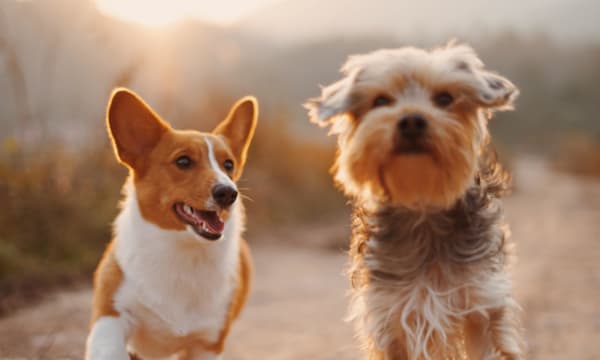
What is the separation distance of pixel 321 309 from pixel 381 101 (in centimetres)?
541

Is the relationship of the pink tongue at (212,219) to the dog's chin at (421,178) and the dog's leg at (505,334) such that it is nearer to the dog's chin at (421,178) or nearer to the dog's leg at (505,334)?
the dog's chin at (421,178)

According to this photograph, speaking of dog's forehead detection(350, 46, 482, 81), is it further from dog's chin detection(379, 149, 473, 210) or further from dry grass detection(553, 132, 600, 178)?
dry grass detection(553, 132, 600, 178)

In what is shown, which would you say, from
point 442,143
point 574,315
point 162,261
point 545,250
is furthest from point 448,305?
point 545,250

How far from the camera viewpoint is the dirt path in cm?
594

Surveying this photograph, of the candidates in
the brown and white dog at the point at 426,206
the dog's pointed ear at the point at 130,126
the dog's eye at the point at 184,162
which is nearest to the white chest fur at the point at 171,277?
the dog's pointed ear at the point at 130,126

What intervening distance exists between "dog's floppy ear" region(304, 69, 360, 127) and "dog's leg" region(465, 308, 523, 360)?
135 centimetres

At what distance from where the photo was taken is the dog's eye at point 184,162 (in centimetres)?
427

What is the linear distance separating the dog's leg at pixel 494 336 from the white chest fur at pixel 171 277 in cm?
158

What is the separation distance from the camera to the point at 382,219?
3.89 metres

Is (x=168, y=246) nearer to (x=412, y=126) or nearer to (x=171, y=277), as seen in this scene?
(x=171, y=277)

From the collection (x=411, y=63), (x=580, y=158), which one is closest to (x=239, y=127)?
(x=411, y=63)

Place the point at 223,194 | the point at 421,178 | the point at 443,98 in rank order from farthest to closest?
the point at 223,194
the point at 443,98
the point at 421,178

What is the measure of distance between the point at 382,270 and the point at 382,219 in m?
0.31

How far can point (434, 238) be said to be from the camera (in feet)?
12.2
